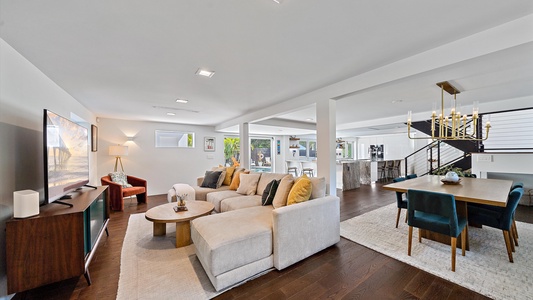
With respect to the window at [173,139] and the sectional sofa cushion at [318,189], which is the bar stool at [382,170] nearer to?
the sectional sofa cushion at [318,189]

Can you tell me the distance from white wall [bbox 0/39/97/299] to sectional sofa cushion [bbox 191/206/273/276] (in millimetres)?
1667

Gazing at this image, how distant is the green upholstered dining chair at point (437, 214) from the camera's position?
7.06 ft

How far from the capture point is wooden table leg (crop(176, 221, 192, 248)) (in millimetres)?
2732

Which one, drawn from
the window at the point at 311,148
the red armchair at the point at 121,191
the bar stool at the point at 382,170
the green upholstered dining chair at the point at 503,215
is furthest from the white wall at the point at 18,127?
the window at the point at 311,148

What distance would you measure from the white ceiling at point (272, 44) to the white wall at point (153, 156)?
9.46 feet

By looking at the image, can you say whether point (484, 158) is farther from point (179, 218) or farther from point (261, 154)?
point (261, 154)

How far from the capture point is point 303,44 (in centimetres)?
199

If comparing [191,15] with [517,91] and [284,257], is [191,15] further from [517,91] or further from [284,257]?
[517,91]

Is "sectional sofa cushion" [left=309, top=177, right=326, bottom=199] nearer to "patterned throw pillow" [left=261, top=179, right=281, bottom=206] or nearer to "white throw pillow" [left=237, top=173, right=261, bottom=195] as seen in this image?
"patterned throw pillow" [left=261, top=179, right=281, bottom=206]

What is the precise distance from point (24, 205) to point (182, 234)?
61.2 inches

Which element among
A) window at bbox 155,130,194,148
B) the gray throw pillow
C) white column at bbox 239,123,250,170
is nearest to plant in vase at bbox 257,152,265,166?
window at bbox 155,130,194,148

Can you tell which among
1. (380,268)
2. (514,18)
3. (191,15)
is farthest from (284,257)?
(514,18)

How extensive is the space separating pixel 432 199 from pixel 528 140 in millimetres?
5079

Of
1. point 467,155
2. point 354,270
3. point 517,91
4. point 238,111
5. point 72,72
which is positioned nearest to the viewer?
point 354,270
